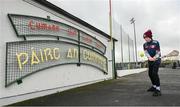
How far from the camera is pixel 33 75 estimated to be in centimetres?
746

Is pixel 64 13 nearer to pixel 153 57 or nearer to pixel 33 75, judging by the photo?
pixel 33 75

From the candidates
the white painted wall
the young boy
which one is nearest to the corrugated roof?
the white painted wall

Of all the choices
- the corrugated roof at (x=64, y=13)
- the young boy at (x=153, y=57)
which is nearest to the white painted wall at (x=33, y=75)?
the corrugated roof at (x=64, y=13)

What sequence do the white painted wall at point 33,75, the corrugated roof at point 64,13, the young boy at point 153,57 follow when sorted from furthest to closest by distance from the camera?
1. the corrugated roof at point 64,13
2. the young boy at point 153,57
3. the white painted wall at point 33,75

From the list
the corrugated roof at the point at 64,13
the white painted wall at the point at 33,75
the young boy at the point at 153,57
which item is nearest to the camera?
the white painted wall at the point at 33,75

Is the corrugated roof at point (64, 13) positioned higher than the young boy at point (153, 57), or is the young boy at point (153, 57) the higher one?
the corrugated roof at point (64, 13)

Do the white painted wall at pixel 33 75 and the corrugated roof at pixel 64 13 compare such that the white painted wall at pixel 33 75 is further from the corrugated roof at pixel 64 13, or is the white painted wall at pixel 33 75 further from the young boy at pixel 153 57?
the young boy at pixel 153 57

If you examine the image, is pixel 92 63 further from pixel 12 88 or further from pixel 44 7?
pixel 12 88

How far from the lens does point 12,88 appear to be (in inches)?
255

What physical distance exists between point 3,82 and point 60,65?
3.19 meters

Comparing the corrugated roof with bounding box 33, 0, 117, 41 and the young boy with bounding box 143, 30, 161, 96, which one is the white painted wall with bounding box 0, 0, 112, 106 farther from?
the young boy with bounding box 143, 30, 161, 96

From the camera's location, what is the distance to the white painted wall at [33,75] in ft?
20.6

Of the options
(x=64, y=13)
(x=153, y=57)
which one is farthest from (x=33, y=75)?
(x=153, y=57)

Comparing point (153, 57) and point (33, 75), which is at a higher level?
point (153, 57)
